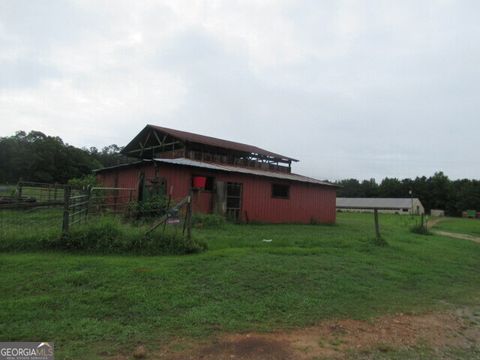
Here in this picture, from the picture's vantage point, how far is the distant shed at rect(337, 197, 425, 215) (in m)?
69.4

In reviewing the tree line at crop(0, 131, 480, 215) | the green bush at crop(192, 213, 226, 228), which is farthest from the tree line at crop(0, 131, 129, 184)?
the green bush at crop(192, 213, 226, 228)

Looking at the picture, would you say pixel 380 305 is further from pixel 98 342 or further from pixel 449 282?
pixel 98 342

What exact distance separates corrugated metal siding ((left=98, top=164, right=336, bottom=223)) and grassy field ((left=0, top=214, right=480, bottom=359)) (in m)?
7.50

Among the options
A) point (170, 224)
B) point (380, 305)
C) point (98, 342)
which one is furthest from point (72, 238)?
point (380, 305)

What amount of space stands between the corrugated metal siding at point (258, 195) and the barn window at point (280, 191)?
0.24m

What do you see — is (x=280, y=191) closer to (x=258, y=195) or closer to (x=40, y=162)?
(x=258, y=195)

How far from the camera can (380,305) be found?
16.9 ft

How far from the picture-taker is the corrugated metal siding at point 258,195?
15.0 meters

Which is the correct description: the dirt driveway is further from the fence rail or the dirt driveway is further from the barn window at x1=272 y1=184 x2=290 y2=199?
the barn window at x1=272 y1=184 x2=290 y2=199

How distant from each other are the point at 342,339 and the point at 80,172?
6599cm

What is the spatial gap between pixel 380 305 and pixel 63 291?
4869 millimetres

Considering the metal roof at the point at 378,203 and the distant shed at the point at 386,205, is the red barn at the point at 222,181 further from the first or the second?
the metal roof at the point at 378,203

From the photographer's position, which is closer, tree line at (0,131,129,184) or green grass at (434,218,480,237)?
green grass at (434,218,480,237)

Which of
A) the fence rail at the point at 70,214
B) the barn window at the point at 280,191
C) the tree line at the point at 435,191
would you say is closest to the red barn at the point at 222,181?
the barn window at the point at 280,191
